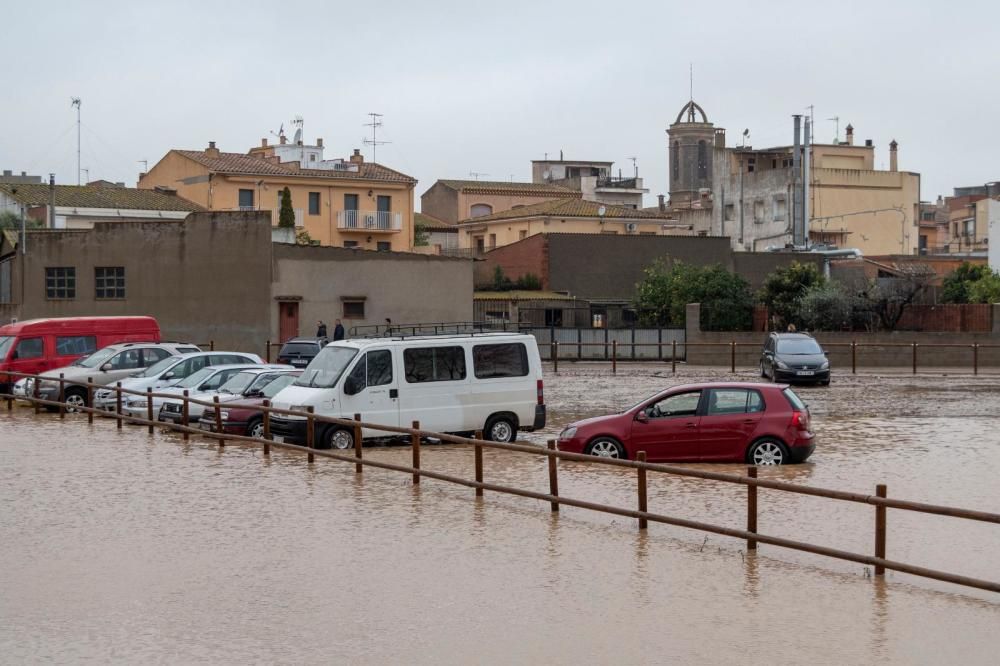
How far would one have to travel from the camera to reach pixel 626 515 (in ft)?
48.0

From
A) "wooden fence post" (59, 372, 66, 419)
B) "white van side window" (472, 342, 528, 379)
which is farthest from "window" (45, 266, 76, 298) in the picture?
"white van side window" (472, 342, 528, 379)

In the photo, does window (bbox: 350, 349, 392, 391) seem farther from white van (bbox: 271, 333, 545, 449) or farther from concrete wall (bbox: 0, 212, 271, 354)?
concrete wall (bbox: 0, 212, 271, 354)

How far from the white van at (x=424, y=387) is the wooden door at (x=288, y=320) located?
23.7 m

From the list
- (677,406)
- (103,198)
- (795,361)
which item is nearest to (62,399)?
(677,406)

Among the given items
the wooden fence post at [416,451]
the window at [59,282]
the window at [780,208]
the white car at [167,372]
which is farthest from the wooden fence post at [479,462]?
the window at [780,208]

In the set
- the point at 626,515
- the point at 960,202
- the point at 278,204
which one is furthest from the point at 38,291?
the point at 960,202

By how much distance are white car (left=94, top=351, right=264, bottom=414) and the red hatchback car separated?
1069 cm

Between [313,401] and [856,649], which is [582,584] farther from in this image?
[313,401]

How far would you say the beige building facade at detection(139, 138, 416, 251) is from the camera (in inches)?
2734

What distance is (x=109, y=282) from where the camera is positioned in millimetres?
47312

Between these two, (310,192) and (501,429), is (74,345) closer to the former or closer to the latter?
(501,429)

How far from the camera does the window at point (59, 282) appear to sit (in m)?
47.8

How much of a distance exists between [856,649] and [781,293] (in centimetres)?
4266

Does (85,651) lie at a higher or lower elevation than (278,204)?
lower
